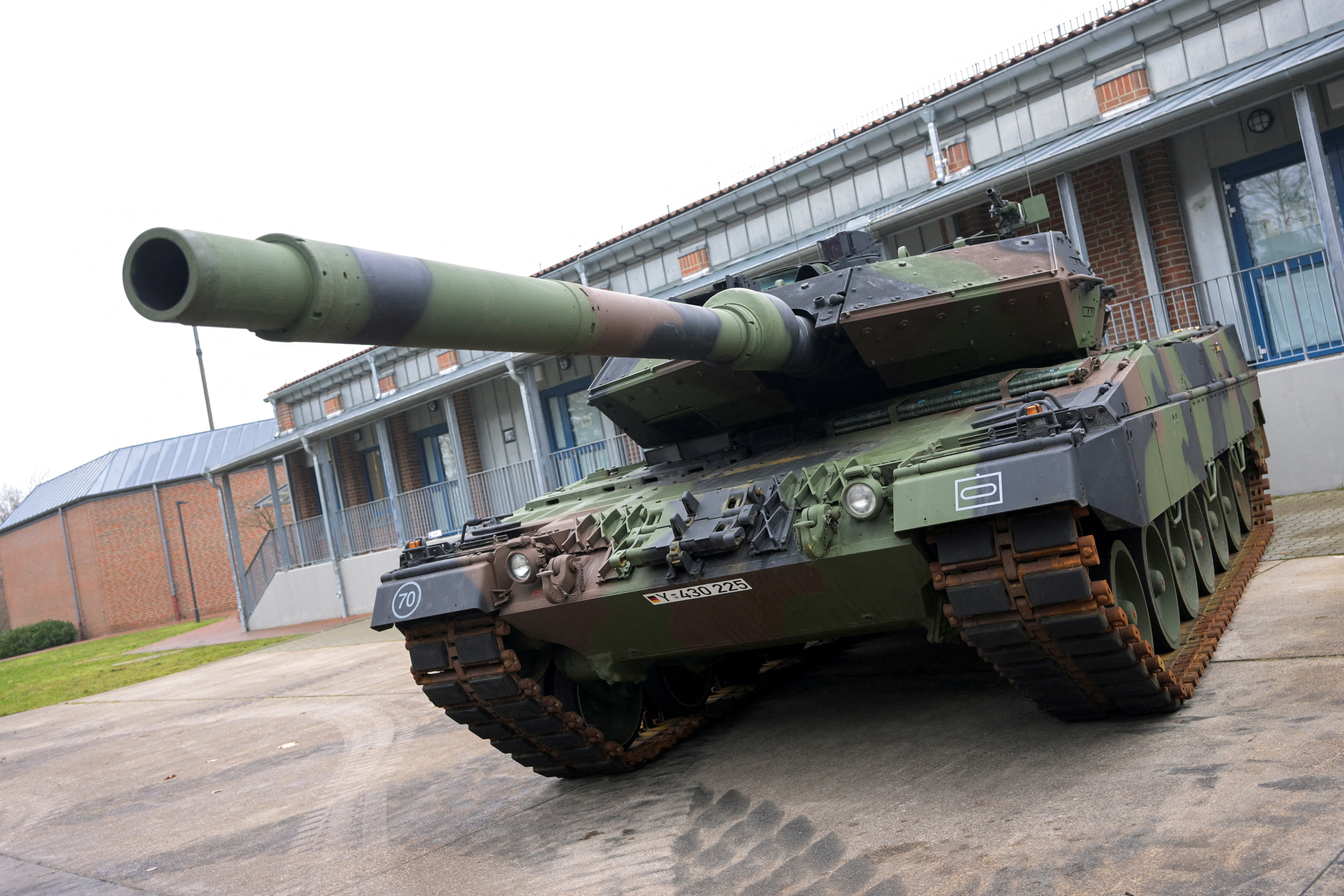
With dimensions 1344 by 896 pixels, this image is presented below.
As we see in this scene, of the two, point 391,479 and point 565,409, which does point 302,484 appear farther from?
point 565,409

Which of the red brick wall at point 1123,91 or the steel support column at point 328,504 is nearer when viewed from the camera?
the red brick wall at point 1123,91

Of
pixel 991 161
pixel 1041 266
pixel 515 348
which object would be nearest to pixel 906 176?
pixel 991 161

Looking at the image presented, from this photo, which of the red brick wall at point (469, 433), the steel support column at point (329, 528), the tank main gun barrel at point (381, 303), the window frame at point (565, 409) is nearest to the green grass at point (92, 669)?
the steel support column at point (329, 528)

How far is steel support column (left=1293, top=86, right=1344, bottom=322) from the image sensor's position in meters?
10.5

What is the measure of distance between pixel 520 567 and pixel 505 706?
713 millimetres

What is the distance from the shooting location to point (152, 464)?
39531mm

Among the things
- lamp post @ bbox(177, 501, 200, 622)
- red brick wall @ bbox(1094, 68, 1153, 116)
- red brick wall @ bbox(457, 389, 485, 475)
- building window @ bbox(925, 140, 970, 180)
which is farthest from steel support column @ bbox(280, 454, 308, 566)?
red brick wall @ bbox(1094, 68, 1153, 116)

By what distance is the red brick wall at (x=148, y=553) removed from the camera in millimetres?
37844

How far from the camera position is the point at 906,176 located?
47.1ft

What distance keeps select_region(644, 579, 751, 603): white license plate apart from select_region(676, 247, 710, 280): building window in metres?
11.8

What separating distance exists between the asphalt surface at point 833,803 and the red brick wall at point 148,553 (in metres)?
31.0

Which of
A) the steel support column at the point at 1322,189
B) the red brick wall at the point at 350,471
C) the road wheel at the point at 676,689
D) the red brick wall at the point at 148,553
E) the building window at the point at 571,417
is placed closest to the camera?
the road wheel at the point at 676,689

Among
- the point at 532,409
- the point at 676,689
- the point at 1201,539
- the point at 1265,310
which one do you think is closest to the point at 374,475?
the point at 532,409

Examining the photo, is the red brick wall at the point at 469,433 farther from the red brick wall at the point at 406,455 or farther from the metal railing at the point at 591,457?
the metal railing at the point at 591,457
